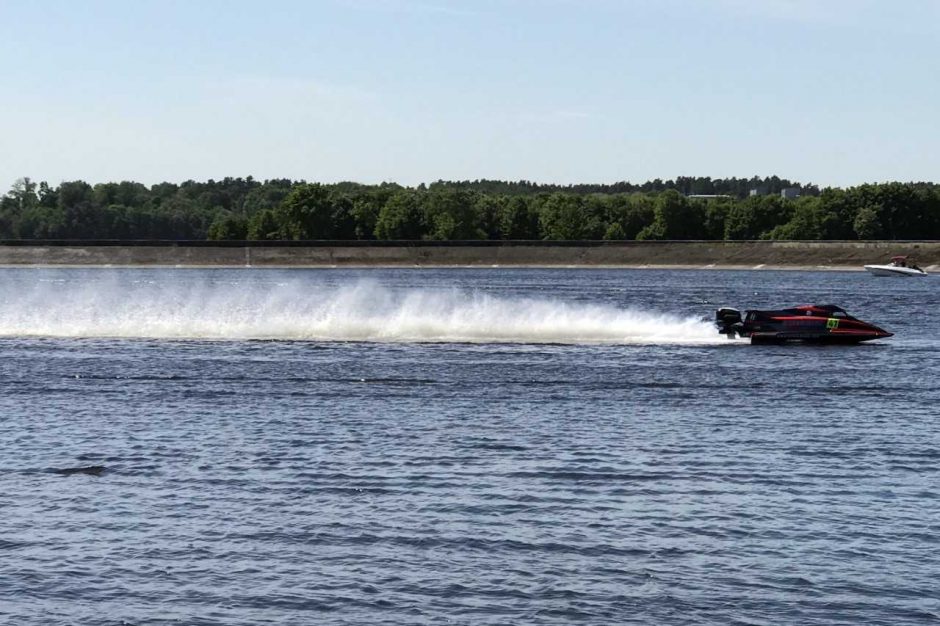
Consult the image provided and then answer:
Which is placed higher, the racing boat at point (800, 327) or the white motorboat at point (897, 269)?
the racing boat at point (800, 327)

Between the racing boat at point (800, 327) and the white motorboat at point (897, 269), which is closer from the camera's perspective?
the racing boat at point (800, 327)

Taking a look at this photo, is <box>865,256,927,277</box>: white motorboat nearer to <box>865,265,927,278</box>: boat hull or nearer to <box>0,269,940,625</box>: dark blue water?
<box>865,265,927,278</box>: boat hull

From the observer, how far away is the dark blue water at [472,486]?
21688mm

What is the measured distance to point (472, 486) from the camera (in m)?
29.3

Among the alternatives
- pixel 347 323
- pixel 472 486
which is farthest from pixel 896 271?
Answer: pixel 472 486

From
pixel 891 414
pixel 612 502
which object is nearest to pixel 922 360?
pixel 891 414

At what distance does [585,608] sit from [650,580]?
5.86 feet

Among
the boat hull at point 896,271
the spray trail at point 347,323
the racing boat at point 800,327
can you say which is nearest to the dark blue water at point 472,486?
the racing boat at point 800,327

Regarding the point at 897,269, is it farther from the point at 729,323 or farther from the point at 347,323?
the point at 729,323

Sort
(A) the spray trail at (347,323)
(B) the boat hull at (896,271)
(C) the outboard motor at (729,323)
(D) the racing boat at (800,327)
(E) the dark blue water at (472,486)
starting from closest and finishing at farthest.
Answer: (E) the dark blue water at (472,486) < (C) the outboard motor at (729,323) < (D) the racing boat at (800,327) < (A) the spray trail at (347,323) < (B) the boat hull at (896,271)

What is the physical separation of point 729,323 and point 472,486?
111 ft

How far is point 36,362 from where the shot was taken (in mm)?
56781

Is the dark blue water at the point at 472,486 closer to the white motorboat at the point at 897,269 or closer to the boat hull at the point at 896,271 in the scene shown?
the boat hull at the point at 896,271

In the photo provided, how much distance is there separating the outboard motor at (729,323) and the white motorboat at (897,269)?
117 m
